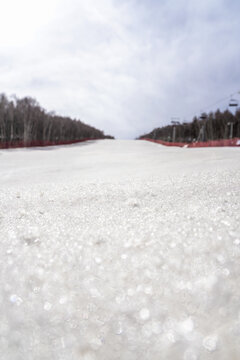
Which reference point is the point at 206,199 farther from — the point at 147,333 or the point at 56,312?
the point at 56,312

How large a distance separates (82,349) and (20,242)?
73 centimetres

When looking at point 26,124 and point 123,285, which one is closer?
point 123,285

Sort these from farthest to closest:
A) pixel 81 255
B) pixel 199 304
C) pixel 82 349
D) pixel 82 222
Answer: pixel 82 222 < pixel 81 255 < pixel 199 304 < pixel 82 349

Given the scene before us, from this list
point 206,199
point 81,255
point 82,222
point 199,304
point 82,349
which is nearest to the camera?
point 82,349

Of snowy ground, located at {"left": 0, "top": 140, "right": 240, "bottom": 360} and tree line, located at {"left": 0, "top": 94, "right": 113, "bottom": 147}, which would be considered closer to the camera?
snowy ground, located at {"left": 0, "top": 140, "right": 240, "bottom": 360}

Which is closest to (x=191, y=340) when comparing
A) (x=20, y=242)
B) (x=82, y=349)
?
(x=82, y=349)

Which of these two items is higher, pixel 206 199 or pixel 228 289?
pixel 206 199

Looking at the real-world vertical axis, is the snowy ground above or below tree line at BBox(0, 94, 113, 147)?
below

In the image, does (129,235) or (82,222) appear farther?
(82,222)

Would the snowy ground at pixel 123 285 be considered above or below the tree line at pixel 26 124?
below

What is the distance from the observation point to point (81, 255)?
118 cm

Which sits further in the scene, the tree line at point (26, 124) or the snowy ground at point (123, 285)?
the tree line at point (26, 124)

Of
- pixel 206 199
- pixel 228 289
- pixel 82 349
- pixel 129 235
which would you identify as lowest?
pixel 82 349

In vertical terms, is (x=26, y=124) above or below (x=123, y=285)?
above
